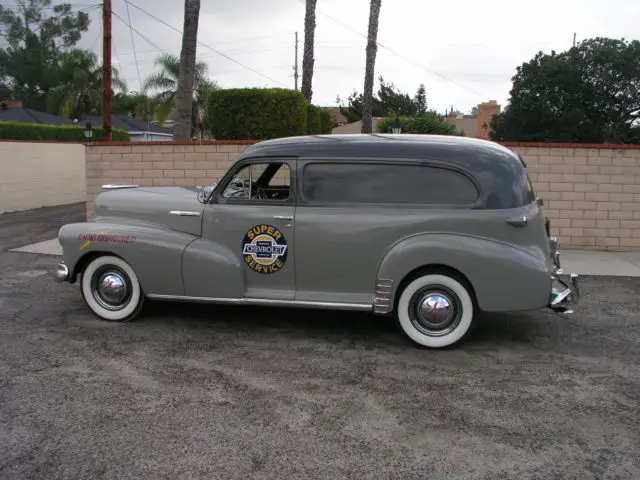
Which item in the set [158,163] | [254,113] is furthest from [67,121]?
[254,113]

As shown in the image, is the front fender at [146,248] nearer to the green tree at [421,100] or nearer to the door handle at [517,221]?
the door handle at [517,221]

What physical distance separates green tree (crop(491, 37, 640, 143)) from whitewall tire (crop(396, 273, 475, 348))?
36.1 meters

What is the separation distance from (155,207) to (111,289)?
94 cm

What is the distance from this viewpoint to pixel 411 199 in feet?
18.3

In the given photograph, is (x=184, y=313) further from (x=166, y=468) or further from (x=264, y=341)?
(x=166, y=468)

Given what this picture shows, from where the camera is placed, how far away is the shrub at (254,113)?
455 inches

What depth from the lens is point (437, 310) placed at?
5.49 meters

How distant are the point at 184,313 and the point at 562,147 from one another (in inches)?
277

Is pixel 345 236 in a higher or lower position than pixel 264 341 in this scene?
higher

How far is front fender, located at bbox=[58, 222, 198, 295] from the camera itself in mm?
5973

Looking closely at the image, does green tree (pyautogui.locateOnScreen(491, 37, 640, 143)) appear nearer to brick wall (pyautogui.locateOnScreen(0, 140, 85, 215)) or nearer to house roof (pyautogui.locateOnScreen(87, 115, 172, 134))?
house roof (pyautogui.locateOnScreen(87, 115, 172, 134))

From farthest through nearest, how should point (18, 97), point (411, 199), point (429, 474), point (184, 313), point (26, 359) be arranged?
point (18, 97) < point (184, 313) < point (411, 199) < point (26, 359) < point (429, 474)

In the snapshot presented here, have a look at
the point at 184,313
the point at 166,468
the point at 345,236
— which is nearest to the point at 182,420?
the point at 166,468

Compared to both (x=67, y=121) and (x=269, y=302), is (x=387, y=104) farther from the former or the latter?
(x=269, y=302)
